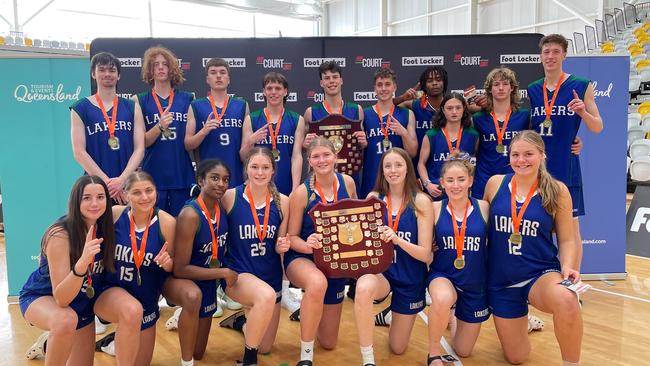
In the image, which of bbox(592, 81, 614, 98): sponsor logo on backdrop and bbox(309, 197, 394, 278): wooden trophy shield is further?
bbox(592, 81, 614, 98): sponsor logo on backdrop

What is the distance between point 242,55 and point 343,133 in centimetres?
180

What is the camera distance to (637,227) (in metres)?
6.39

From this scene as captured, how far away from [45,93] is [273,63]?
2.27 m

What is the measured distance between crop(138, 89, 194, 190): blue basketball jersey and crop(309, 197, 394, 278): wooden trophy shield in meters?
1.40

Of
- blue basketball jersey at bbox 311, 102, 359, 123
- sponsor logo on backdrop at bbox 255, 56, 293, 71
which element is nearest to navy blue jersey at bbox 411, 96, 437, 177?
blue basketball jersey at bbox 311, 102, 359, 123

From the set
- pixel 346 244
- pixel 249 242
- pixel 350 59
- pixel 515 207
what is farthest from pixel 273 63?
pixel 515 207

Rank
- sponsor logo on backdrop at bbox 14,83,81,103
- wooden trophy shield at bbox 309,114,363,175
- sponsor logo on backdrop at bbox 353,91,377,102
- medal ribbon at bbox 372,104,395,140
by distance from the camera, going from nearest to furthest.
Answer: wooden trophy shield at bbox 309,114,363,175 → medal ribbon at bbox 372,104,395,140 → sponsor logo on backdrop at bbox 14,83,81,103 → sponsor logo on backdrop at bbox 353,91,377,102

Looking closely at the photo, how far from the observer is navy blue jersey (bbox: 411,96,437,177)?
451 centimetres

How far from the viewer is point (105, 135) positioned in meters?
3.74

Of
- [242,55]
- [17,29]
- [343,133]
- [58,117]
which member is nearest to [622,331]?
[343,133]

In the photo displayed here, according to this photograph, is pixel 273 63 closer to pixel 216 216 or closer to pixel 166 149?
pixel 166 149

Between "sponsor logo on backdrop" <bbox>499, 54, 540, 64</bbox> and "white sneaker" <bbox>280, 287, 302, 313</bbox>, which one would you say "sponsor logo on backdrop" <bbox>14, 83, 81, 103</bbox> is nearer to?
"white sneaker" <bbox>280, 287, 302, 313</bbox>

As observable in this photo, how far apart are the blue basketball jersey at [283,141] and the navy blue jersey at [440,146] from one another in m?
1.18

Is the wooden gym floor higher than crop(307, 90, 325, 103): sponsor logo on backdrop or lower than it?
lower
